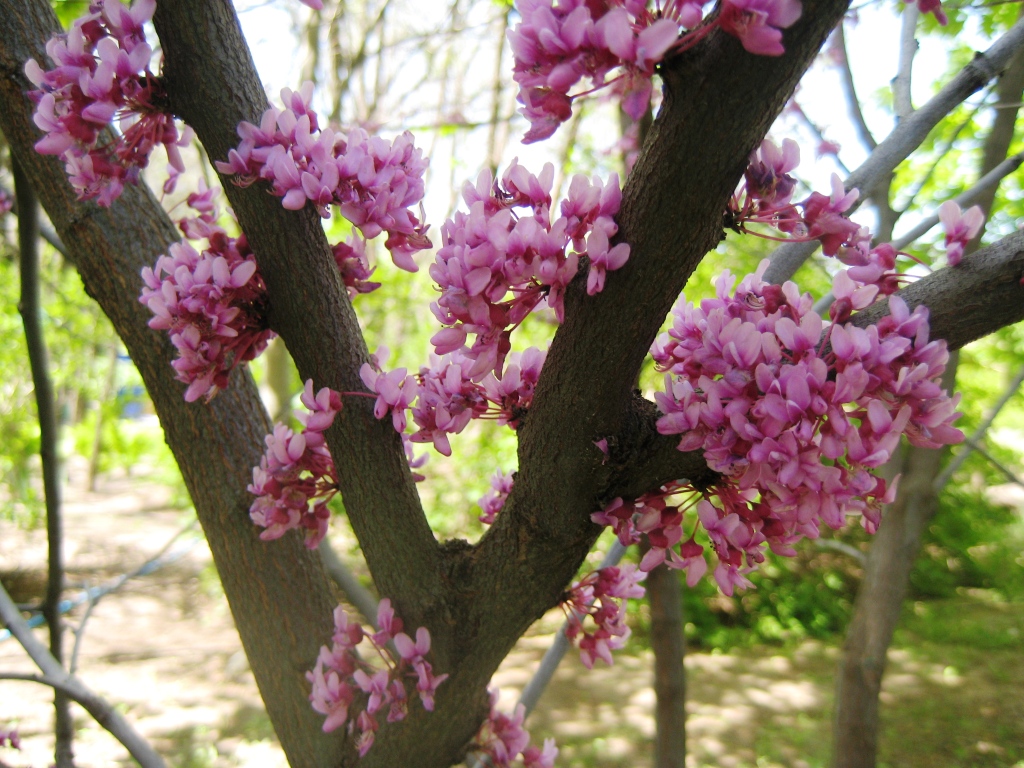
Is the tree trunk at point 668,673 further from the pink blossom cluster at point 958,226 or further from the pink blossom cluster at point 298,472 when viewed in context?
the pink blossom cluster at point 958,226

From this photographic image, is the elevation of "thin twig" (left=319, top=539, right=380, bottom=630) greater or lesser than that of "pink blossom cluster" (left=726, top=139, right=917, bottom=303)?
greater

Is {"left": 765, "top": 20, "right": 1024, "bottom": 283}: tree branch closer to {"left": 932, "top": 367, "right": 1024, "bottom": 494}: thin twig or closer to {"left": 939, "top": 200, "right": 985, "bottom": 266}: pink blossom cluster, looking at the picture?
{"left": 939, "top": 200, "right": 985, "bottom": 266}: pink blossom cluster

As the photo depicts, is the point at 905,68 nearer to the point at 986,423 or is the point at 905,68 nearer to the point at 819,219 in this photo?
the point at 819,219

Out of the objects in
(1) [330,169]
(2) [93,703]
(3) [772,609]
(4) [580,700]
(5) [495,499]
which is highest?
(3) [772,609]

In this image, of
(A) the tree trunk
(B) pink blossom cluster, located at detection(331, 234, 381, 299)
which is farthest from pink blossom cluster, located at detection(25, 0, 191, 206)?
(A) the tree trunk

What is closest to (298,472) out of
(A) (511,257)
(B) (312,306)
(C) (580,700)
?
(B) (312,306)

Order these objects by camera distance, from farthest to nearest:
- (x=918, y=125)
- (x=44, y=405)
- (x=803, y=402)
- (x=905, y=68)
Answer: (x=44, y=405), (x=905, y=68), (x=918, y=125), (x=803, y=402)

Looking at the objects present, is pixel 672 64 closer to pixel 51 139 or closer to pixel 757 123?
pixel 757 123
